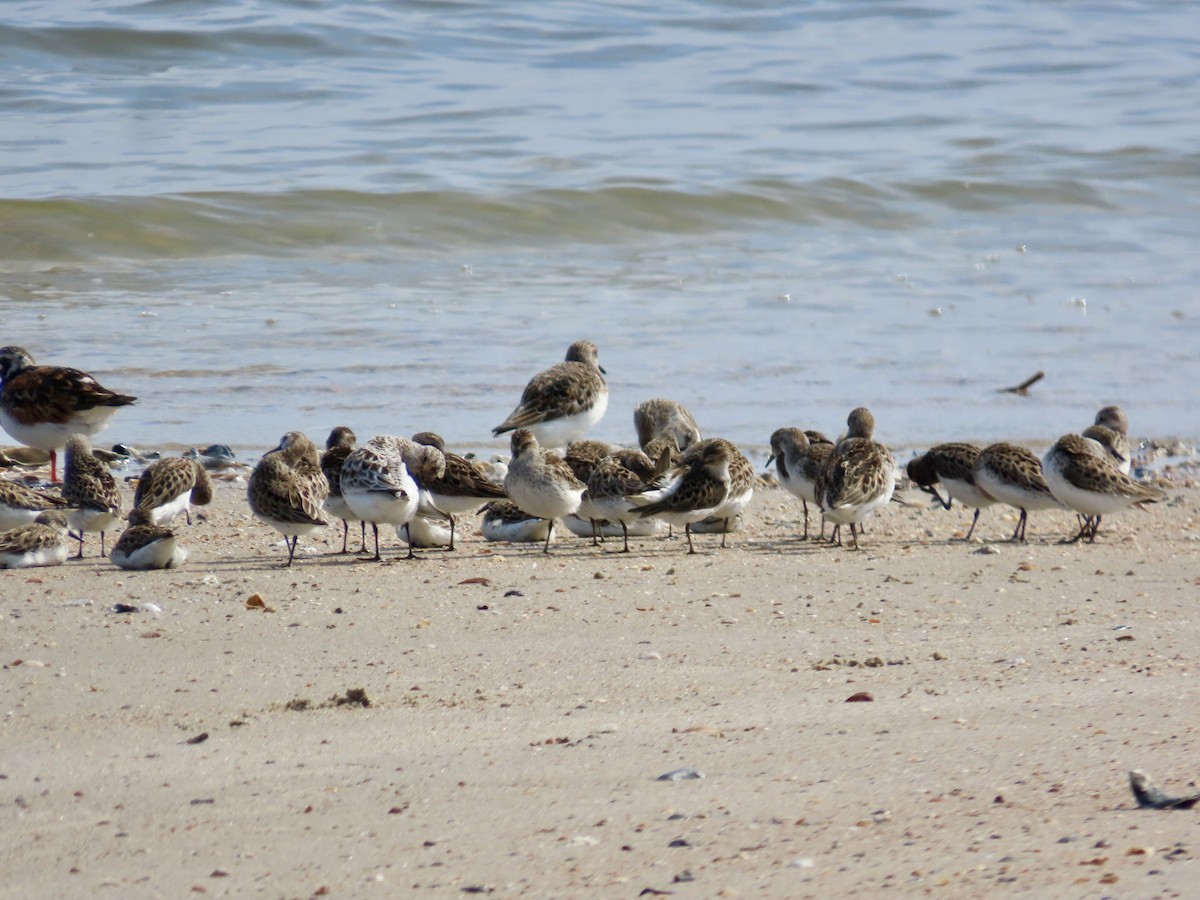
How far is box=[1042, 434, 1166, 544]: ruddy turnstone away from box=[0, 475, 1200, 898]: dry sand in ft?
1.45

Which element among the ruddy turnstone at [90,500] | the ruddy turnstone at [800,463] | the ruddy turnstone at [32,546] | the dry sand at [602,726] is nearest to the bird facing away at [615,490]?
the dry sand at [602,726]

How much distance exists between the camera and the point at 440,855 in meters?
4.31

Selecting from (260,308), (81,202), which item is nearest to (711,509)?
(260,308)

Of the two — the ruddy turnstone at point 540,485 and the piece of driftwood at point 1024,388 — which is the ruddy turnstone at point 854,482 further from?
the piece of driftwood at point 1024,388

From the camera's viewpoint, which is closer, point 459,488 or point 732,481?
point 459,488

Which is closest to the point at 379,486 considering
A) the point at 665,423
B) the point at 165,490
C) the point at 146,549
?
the point at 146,549

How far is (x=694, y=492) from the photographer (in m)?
8.83

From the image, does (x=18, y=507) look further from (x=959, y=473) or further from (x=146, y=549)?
(x=959, y=473)

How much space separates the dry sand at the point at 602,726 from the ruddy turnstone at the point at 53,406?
121 inches

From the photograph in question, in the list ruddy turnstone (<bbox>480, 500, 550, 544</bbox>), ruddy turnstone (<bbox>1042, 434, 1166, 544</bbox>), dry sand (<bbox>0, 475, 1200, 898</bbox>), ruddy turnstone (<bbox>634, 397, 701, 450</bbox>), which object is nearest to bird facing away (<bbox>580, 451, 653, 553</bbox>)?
ruddy turnstone (<bbox>480, 500, 550, 544</bbox>)

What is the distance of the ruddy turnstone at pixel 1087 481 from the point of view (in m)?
9.02

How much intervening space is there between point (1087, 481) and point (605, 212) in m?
14.5

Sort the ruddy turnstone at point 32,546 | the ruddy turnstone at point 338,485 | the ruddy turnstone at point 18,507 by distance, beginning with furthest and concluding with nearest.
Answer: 1. the ruddy turnstone at point 338,485
2. the ruddy turnstone at point 18,507
3. the ruddy turnstone at point 32,546

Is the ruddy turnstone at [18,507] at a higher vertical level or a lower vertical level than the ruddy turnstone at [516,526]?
higher
